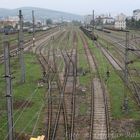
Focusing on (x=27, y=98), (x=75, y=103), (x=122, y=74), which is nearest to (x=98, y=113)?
(x=75, y=103)

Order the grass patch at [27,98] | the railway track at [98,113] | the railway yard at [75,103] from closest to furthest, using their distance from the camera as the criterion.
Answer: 1. the railway track at [98,113]
2. the railway yard at [75,103]
3. the grass patch at [27,98]

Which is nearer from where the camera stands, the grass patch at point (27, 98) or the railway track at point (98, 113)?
the railway track at point (98, 113)

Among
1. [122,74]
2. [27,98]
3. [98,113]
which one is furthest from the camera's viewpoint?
[122,74]

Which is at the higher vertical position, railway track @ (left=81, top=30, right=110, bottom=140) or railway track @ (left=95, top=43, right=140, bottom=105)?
railway track @ (left=95, top=43, right=140, bottom=105)

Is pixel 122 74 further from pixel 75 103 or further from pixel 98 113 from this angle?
pixel 98 113

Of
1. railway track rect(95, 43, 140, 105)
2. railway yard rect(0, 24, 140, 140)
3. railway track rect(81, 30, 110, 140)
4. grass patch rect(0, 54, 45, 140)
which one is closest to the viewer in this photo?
railway track rect(81, 30, 110, 140)

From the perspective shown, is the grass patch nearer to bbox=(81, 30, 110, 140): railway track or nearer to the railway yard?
the railway yard

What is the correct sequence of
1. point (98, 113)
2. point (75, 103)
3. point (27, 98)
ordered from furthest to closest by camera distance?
point (27, 98) → point (75, 103) → point (98, 113)

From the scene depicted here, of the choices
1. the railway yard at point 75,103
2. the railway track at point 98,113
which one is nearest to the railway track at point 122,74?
the railway yard at point 75,103

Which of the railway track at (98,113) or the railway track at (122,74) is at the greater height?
the railway track at (122,74)

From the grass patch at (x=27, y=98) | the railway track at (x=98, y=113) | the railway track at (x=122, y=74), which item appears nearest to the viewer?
the railway track at (x=98, y=113)

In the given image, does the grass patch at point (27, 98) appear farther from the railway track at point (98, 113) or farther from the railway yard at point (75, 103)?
the railway track at point (98, 113)

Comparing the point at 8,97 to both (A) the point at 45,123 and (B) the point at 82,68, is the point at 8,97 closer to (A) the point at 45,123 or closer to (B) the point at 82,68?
(A) the point at 45,123

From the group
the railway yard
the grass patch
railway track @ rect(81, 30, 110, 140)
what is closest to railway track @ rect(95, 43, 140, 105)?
the railway yard
